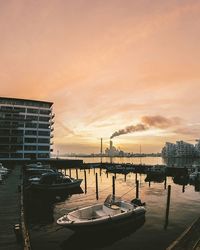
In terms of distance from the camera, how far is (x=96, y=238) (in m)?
25.4

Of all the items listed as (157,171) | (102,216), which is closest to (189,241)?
(102,216)

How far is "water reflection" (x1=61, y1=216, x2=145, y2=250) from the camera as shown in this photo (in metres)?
23.7

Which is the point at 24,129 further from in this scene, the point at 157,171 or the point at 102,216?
the point at 102,216

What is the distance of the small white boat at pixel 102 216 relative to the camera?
79.4 feet

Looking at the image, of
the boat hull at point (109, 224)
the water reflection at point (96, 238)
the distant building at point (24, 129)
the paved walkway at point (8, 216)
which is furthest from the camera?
the distant building at point (24, 129)

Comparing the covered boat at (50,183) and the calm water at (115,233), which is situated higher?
the covered boat at (50,183)

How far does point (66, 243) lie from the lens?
78.5 feet

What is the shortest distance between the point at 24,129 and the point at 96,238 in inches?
4931

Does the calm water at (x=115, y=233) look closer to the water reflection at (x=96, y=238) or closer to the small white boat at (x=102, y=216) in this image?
the water reflection at (x=96, y=238)

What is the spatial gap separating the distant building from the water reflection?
4696 inches

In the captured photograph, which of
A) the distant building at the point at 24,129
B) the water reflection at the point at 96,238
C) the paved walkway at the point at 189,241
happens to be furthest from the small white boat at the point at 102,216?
the distant building at the point at 24,129

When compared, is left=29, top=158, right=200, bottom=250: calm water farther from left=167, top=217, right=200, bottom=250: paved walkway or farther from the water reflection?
left=167, top=217, right=200, bottom=250: paved walkway

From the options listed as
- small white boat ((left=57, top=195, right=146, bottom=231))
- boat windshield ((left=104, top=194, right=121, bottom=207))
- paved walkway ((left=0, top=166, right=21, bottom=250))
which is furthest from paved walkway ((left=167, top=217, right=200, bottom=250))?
paved walkway ((left=0, top=166, right=21, bottom=250))

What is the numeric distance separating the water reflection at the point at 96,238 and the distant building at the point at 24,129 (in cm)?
11927
